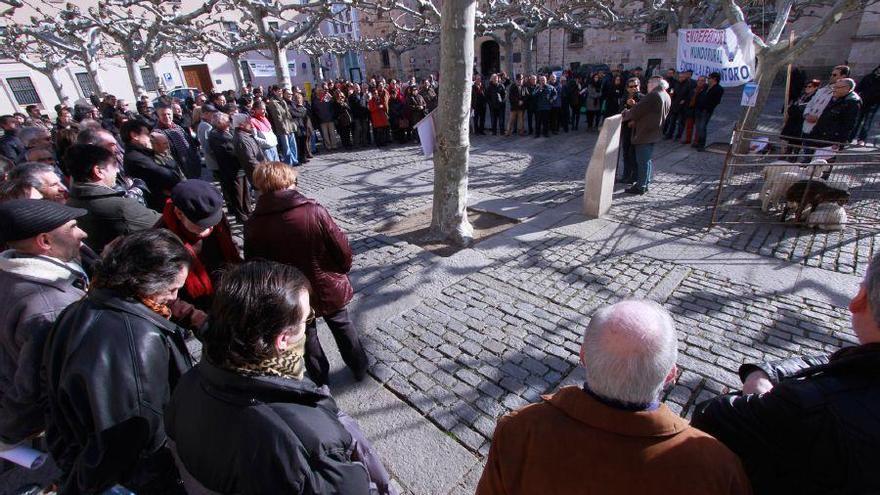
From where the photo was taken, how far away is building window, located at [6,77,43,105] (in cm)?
2825

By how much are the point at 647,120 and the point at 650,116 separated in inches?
2.8

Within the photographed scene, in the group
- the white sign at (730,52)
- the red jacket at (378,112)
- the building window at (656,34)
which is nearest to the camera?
the white sign at (730,52)

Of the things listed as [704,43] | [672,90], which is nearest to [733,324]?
[704,43]

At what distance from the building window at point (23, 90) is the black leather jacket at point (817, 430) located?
41858 millimetres

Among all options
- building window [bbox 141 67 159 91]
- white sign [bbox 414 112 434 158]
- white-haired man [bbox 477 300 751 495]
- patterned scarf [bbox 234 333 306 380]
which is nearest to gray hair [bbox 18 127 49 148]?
white sign [bbox 414 112 434 158]

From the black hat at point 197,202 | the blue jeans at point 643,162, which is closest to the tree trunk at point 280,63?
the blue jeans at point 643,162

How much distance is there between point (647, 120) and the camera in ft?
21.8

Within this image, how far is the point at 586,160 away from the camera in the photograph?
31.0 ft

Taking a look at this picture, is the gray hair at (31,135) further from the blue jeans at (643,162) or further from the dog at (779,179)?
the dog at (779,179)

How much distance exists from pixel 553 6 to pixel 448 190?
30.2 m

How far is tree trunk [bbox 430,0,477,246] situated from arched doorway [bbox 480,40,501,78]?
36138 millimetres

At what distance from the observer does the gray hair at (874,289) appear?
1.25 m

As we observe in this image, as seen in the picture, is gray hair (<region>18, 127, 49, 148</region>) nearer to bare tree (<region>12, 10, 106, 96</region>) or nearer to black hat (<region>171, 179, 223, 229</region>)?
black hat (<region>171, 179, 223, 229</region>)

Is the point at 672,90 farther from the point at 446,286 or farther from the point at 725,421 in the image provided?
the point at 725,421
